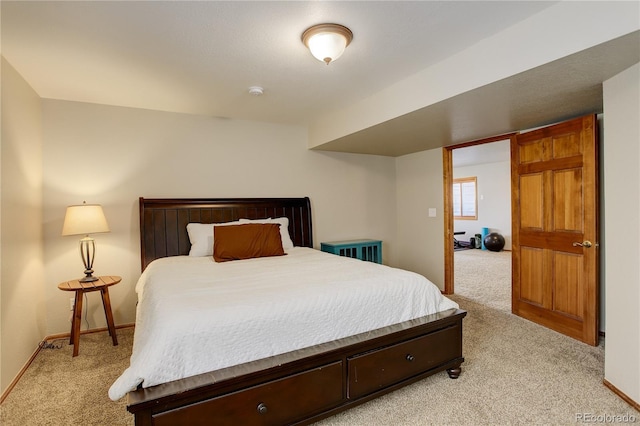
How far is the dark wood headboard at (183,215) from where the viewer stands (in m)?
3.39

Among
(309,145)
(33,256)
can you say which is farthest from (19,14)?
(309,145)

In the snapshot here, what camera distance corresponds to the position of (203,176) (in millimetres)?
3781

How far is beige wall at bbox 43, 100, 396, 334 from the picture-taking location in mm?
3148

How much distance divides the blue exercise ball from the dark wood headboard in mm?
5664

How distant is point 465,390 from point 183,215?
3064 millimetres

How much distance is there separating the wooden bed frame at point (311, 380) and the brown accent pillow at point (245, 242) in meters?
1.58

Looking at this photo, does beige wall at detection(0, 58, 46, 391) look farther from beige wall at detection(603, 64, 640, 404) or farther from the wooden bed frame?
beige wall at detection(603, 64, 640, 404)

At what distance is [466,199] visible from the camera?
9.04m

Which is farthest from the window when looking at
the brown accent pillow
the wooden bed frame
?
the wooden bed frame

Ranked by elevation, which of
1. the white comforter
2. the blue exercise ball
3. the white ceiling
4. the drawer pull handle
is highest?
the white ceiling

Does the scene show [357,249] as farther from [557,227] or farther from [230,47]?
[230,47]

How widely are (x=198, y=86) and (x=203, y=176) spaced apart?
46.6 inches

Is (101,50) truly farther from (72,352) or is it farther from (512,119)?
(512,119)

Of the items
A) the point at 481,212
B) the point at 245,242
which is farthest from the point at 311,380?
the point at 481,212
